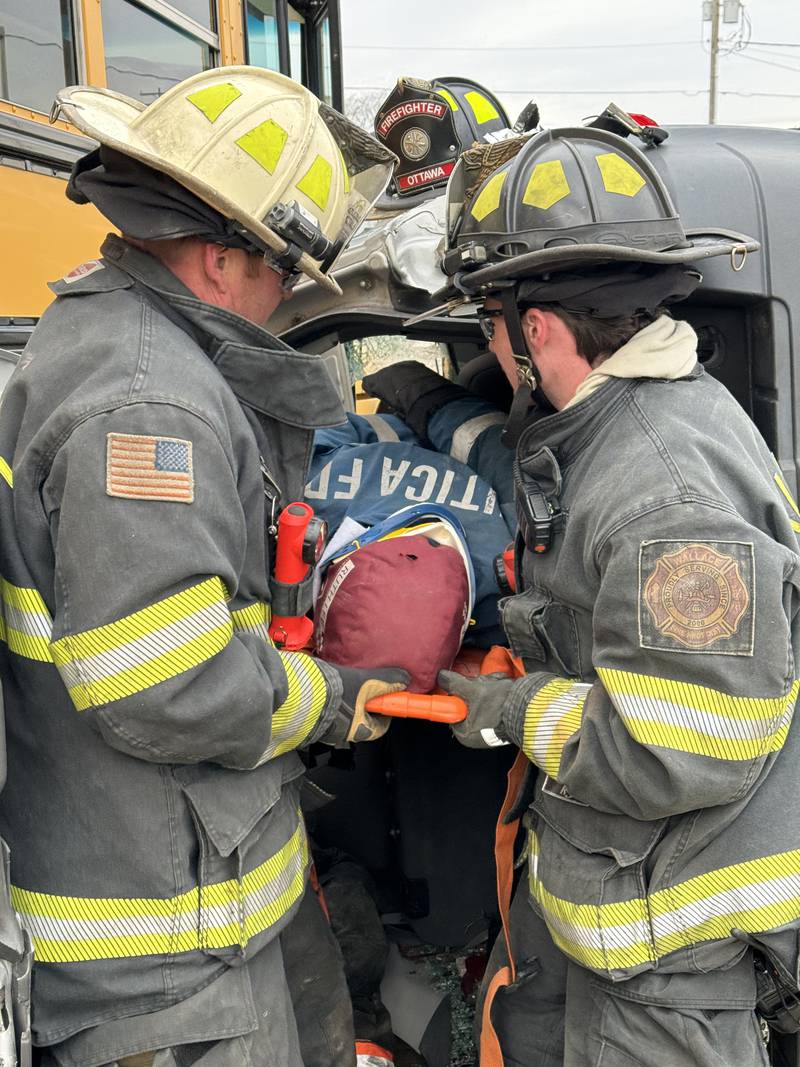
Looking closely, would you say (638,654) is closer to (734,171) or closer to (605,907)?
(605,907)

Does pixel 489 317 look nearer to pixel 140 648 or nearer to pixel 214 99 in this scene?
pixel 214 99

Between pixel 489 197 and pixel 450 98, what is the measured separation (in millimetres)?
1877

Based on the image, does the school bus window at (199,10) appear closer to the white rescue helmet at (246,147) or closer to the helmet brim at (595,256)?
the white rescue helmet at (246,147)

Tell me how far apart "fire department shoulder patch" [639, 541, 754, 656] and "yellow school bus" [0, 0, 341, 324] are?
2.57m

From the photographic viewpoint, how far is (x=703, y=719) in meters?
1.58

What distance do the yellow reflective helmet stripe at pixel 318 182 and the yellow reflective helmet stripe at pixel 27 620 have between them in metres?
0.90

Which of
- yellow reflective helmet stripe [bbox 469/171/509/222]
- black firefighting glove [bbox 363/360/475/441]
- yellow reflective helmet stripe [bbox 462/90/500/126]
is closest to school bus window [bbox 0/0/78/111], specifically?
yellow reflective helmet stripe [bbox 462/90/500/126]

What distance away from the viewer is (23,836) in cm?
169

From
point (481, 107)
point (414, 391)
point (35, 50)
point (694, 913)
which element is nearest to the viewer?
point (694, 913)

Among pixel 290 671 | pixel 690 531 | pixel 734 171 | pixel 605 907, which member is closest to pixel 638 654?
pixel 690 531

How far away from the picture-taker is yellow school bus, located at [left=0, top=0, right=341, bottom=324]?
342 centimetres

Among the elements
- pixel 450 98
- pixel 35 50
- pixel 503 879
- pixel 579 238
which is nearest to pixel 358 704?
pixel 503 879

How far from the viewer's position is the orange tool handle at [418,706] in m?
2.04

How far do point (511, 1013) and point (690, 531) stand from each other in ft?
4.15
